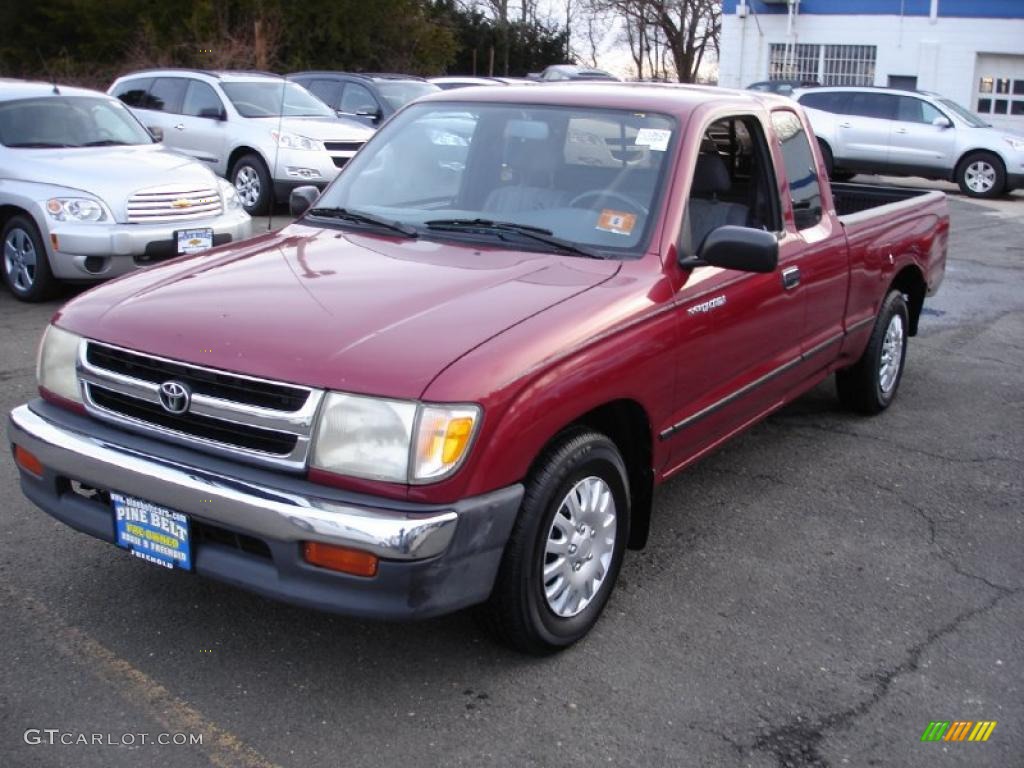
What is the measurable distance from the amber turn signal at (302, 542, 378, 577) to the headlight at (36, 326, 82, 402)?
3.56 ft

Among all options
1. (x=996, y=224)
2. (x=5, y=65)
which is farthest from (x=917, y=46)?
(x=5, y=65)

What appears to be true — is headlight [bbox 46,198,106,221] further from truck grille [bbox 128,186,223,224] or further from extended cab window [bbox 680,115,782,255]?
extended cab window [bbox 680,115,782,255]

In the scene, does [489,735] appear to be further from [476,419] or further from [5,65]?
[5,65]

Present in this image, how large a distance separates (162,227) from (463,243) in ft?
16.3

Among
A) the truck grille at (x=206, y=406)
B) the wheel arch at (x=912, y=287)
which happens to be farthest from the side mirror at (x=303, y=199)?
the wheel arch at (x=912, y=287)

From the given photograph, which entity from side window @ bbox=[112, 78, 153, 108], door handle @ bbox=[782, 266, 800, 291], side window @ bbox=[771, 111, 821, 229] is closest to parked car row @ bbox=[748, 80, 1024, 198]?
side window @ bbox=[112, 78, 153, 108]

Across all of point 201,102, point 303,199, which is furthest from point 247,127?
point 303,199

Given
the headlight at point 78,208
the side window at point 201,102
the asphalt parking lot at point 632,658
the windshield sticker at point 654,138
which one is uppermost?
the side window at point 201,102

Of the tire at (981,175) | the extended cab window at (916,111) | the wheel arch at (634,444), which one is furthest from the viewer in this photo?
the extended cab window at (916,111)

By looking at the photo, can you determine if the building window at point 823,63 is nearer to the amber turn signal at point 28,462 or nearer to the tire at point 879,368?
the tire at point 879,368

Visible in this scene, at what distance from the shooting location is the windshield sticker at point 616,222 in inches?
164

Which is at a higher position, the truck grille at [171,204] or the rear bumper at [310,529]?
the truck grille at [171,204]

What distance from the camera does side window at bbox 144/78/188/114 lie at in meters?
14.1

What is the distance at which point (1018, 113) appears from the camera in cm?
3042
